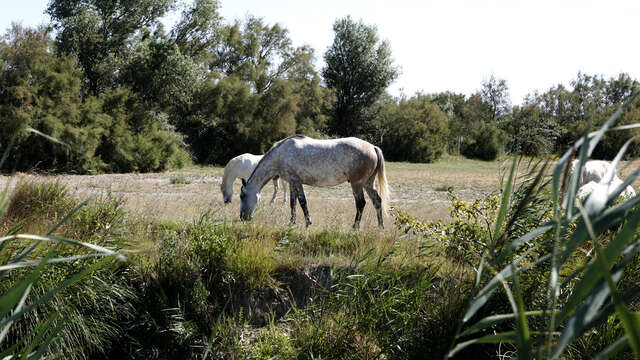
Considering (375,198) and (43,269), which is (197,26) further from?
(43,269)

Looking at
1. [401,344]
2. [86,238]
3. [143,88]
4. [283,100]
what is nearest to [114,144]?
[143,88]

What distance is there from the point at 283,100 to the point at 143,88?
10232 mm

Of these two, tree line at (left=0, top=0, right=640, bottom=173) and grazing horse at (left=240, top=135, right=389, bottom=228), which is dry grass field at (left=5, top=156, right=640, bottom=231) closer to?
grazing horse at (left=240, top=135, right=389, bottom=228)

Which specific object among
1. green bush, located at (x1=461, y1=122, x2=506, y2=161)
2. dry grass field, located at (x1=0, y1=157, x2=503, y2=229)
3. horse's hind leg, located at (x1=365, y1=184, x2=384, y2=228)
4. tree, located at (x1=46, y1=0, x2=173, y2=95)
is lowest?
dry grass field, located at (x1=0, y1=157, x2=503, y2=229)

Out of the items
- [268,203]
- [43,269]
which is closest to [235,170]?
[268,203]

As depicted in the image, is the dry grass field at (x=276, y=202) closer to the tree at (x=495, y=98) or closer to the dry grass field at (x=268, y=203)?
the dry grass field at (x=268, y=203)

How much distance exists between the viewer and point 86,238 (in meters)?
5.52

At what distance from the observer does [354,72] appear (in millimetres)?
46281

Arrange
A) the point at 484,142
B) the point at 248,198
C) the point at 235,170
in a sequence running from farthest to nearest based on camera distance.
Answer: the point at 484,142, the point at 235,170, the point at 248,198

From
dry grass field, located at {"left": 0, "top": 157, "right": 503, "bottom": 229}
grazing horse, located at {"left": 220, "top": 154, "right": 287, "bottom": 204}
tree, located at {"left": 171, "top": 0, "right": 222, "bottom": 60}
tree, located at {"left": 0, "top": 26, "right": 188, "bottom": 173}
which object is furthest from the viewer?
tree, located at {"left": 171, "top": 0, "right": 222, "bottom": 60}

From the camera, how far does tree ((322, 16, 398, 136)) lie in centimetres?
4594

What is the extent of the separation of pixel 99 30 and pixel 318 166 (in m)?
24.9

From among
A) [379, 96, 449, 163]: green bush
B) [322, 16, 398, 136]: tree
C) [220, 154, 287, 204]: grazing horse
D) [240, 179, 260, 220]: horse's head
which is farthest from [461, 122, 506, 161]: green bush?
[240, 179, 260, 220]: horse's head

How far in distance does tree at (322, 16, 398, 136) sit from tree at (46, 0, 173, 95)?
20.5m
